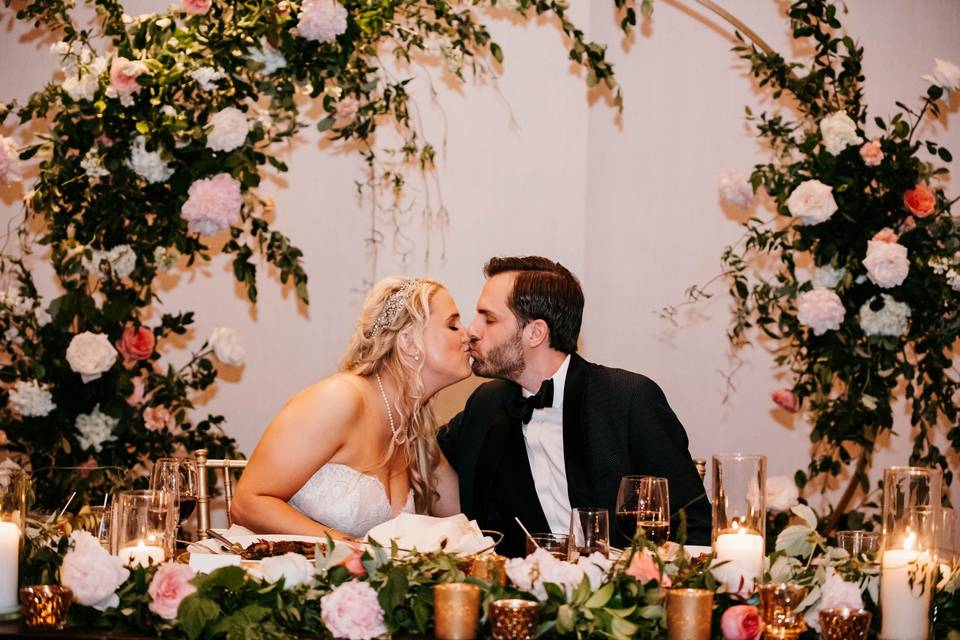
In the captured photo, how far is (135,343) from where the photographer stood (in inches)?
140

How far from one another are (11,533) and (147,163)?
1.54 m

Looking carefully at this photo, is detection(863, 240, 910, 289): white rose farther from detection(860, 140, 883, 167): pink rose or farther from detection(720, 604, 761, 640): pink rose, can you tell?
detection(720, 604, 761, 640): pink rose

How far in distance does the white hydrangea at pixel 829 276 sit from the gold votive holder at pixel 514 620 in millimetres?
2251

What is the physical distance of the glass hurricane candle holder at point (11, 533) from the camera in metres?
1.91

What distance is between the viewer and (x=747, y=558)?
190 cm

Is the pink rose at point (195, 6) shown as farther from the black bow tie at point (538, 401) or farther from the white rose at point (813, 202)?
the white rose at point (813, 202)

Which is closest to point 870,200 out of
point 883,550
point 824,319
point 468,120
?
point 824,319

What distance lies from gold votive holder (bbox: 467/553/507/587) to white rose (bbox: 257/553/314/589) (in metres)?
0.28

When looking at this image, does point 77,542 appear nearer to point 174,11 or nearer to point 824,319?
point 174,11

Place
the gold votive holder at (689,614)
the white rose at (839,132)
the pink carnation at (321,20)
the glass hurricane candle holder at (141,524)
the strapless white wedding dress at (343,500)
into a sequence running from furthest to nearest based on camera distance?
the white rose at (839,132)
the strapless white wedding dress at (343,500)
the pink carnation at (321,20)
the glass hurricane candle holder at (141,524)
the gold votive holder at (689,614)

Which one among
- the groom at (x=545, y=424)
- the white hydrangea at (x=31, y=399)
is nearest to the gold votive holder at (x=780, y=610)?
the groom at (x=545, y=424)

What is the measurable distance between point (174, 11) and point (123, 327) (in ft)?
3.48

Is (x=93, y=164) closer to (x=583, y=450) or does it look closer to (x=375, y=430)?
(x=375, y=430)

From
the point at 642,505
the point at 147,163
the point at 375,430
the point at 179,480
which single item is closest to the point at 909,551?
the point at 642,505
